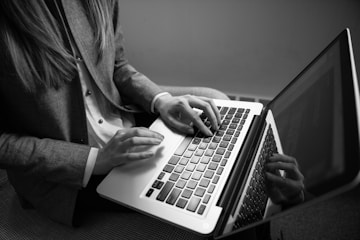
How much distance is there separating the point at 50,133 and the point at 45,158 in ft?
0.26

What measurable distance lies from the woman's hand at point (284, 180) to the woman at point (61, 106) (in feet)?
0.59

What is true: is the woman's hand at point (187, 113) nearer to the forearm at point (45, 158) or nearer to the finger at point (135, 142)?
the finger at point (135, 142)

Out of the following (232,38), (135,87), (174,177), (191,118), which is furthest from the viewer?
(232,38)

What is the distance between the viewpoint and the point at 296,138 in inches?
19.0

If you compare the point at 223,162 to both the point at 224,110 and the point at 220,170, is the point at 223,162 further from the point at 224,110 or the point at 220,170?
the point at 224,110

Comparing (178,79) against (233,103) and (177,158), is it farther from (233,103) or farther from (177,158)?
(177,158)

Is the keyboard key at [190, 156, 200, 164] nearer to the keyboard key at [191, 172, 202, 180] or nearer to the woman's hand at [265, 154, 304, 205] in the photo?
the keyboard key at [191, 172, 202, 180]

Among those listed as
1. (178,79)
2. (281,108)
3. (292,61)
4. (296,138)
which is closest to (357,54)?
(292,61)

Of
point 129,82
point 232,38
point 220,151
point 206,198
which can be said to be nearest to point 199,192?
point 206,198

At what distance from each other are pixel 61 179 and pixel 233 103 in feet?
1.62

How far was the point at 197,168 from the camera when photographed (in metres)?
0.52

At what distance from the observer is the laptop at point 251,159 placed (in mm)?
338

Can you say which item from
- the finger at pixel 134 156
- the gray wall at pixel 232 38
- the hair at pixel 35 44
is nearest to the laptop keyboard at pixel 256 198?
the finger at pixel 134 156

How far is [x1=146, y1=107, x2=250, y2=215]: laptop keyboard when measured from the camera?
18.1 inches
